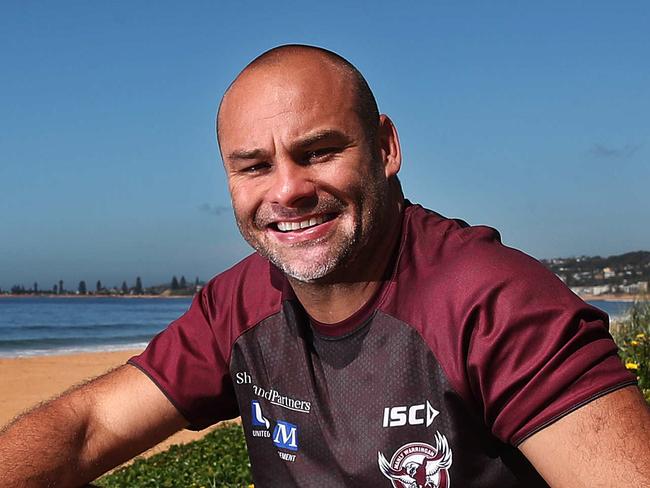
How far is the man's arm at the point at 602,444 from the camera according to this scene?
181cm

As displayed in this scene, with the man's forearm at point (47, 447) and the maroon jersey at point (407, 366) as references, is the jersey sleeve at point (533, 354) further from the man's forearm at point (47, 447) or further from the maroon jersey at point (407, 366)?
the man's forearm at point (47, 447)

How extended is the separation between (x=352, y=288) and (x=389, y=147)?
1.43 feet

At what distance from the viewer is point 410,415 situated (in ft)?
7.13

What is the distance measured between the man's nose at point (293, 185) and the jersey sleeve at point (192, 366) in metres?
0.56

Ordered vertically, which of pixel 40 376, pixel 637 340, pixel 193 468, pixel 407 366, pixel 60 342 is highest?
pixel 407 366

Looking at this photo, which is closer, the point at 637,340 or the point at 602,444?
the point at 602,444

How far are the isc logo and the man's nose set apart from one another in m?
0.57

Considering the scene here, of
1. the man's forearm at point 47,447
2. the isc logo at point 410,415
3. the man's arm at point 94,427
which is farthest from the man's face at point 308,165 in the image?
the man's forearm at point 47,447

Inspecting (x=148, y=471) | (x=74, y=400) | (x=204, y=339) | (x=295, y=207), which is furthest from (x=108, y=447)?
(x=148, y=471)

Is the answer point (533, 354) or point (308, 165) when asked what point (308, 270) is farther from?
point (533, 354)

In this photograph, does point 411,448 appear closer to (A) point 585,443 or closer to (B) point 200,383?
(A) point 585,443

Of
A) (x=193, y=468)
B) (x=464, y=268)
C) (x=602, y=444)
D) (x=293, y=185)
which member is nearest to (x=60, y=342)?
(x=193, y=468)

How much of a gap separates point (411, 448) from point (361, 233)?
552 millimetres

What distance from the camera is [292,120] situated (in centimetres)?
225
